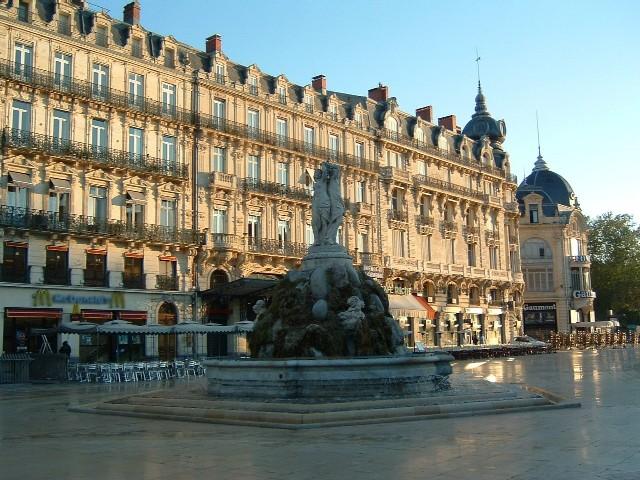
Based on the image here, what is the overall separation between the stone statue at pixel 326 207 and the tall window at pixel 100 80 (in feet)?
61.5

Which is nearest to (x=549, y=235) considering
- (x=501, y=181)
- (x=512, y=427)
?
(x=501, y=181)

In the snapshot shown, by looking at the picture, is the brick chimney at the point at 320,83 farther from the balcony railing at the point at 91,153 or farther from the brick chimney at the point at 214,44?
the balcony railing at the point at 91,153

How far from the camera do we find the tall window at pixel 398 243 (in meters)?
50.4

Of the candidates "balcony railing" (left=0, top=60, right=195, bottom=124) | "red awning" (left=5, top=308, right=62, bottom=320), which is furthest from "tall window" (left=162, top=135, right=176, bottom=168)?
"red awning" (left=5, top=308, right=62, bottom=320)

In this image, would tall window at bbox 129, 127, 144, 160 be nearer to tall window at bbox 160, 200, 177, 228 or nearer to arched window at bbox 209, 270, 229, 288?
tall window at bbox 160, 200, 177, 228

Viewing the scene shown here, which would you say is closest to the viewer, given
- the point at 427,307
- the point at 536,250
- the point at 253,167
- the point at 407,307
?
the point at 253,167

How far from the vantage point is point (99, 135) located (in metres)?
35.7

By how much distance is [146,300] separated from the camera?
3612 centimetres

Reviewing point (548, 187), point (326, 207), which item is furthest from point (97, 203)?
point (548, 187)

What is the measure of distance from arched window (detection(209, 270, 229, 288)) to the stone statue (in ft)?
64.5

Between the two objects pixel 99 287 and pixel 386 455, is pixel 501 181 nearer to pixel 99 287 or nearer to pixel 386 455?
pixel 99 287

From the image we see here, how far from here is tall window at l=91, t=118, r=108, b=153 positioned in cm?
3519

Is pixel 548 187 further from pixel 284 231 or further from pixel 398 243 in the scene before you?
pixel 284 231

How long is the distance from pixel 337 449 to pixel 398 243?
135ft
